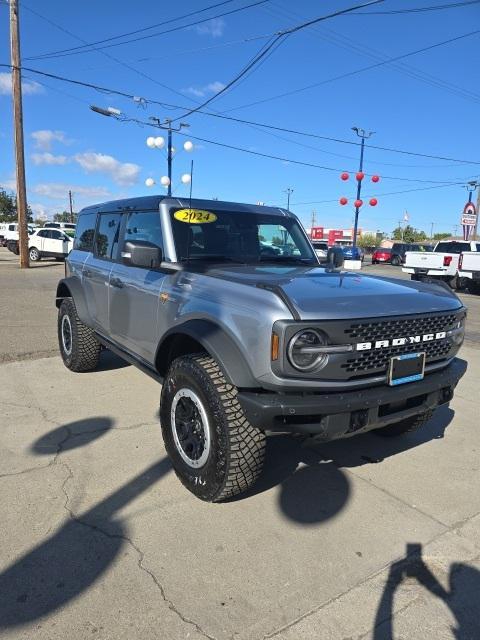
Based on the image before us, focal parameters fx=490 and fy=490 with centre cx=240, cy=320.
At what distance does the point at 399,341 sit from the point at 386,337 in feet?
0.41

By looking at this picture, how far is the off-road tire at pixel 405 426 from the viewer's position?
12.7 feet

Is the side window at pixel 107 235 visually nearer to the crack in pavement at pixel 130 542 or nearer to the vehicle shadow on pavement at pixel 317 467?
the crack in pavement at pixel 130 542

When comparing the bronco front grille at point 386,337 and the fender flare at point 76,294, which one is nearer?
the bronco front grille at point 386,337

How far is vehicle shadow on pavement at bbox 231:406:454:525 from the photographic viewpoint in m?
3.07

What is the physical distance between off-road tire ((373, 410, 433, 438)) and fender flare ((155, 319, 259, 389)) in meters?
1.80

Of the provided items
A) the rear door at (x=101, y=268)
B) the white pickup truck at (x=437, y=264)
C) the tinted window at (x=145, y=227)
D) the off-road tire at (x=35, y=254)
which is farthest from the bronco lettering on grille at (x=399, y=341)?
the off-road tire at (x=35, y=254)

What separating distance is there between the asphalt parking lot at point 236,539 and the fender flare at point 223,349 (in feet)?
1.93

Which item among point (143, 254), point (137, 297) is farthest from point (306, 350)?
point (137, 297)

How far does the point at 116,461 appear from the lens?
140 inches

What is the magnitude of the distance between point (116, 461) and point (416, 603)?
7.07 ft

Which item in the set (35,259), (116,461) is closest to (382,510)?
(116,461)

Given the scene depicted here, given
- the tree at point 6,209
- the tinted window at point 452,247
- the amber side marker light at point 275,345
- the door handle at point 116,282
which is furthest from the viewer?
the tree at point 6,209

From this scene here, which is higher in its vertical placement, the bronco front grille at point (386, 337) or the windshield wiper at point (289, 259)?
the windshield wiper at point (289, 259)

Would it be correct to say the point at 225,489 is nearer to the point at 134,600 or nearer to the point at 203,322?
the point at 134,600
